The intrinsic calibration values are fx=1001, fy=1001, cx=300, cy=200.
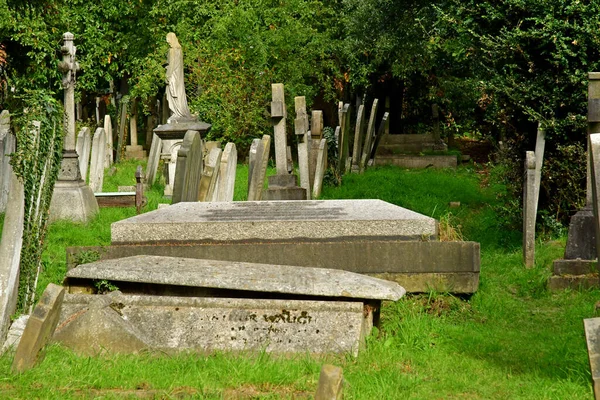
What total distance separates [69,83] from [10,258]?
332 inches

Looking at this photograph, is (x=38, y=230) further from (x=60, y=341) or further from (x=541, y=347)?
(x=541, y=347)

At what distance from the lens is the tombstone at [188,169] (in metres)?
11.4

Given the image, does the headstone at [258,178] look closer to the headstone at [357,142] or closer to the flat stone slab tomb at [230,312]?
the flat stone slab tomb at [230,312]

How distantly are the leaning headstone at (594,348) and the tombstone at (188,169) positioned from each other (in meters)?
6.87

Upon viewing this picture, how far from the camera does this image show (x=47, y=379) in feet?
19.5

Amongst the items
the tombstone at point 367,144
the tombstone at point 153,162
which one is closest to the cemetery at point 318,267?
the tombstone at point 153,162

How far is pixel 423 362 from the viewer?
6824 millimetres

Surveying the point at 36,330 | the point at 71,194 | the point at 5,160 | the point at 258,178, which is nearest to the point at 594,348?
the point at 36,330

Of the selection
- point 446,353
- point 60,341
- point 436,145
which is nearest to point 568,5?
point 446,353

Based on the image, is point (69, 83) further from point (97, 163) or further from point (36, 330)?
point (36, 330)

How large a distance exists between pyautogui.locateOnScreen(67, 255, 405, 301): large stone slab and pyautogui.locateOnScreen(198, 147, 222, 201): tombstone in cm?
452

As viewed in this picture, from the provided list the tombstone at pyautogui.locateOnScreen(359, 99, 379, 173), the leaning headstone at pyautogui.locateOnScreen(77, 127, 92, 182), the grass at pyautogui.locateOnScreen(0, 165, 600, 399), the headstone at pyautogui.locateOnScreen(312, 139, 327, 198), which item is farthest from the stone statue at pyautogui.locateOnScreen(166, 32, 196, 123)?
the grass at pyautogui.locateOnScreen(0, 165, 600, 399)

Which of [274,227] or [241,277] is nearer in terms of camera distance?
[241,277]

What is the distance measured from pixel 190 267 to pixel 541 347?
8.73ft
